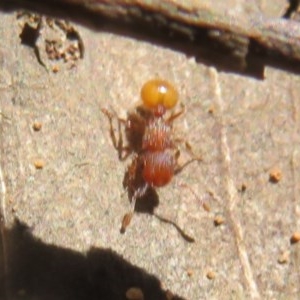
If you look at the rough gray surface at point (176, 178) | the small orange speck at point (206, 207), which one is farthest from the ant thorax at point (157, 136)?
the small orange speck at point (206, 207)

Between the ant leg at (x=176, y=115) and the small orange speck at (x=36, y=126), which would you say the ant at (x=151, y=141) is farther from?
the small orange speck at (x=36, y=126)

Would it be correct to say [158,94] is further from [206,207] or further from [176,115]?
[206,207]

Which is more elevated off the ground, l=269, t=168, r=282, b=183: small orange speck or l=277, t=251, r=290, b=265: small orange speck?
l=269, t=168, r=282, b=183: small orange speck

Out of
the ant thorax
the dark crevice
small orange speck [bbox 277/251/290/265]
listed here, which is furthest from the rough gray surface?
the dark crevice

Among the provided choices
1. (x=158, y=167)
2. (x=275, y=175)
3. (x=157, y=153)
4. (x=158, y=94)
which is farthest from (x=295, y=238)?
(x=158, y=94)

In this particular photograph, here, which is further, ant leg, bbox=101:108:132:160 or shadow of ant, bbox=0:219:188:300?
ant leg, bbox=101:108:132:160

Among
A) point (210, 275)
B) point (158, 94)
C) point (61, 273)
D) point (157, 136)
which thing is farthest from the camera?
point (157, 136)

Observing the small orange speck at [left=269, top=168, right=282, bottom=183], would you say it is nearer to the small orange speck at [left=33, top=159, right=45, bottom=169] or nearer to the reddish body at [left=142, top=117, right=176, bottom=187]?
the reddish body at [left=142, top=117, right=176, bottom=187]

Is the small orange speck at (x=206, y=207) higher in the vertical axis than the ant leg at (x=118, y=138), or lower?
lower
